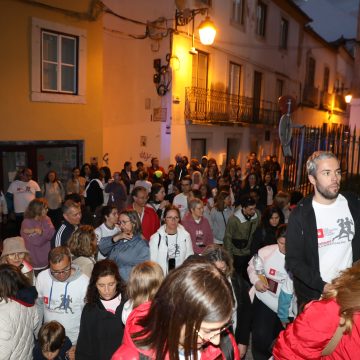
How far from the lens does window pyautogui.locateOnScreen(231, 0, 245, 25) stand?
1759cm

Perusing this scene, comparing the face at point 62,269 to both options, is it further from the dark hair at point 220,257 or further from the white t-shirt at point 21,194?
the white t-shirt at point 21,194

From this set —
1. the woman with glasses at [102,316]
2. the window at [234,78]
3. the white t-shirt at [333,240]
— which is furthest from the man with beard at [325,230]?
the window at [234,78]

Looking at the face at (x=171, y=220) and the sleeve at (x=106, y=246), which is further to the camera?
the face at (x=171, y=220)

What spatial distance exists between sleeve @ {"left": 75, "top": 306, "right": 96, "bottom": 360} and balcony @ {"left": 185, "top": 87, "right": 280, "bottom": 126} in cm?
1223

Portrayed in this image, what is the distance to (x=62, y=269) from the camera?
397 centimetres

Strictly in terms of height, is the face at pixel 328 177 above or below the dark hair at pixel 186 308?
above

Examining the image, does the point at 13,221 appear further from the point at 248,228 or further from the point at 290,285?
the point at 290,285

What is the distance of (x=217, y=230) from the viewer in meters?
7.20

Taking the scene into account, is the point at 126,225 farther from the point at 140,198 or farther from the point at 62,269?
the point at 140,198

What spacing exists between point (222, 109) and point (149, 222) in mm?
11636

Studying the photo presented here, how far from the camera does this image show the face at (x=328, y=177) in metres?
2.99

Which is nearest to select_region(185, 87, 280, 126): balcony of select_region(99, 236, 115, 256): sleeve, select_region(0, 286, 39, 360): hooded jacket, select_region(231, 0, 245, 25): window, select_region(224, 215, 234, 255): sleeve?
select_region(231, 0, 245, 25): window

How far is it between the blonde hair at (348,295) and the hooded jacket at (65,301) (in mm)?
2653

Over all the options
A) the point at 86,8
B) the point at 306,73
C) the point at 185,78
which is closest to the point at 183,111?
the point at 185,78
